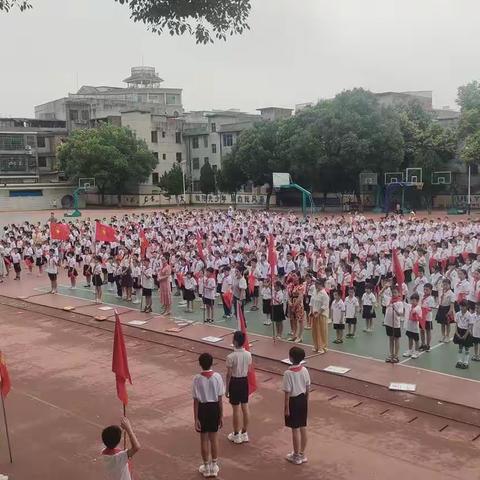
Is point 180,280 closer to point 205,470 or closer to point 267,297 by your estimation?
point 267,297

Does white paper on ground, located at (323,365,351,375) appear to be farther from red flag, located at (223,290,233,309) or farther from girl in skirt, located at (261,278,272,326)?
red flag, located at (223,290,233,309)

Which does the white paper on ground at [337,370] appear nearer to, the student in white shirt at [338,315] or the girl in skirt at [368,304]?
the student in white shirt at [338,315]

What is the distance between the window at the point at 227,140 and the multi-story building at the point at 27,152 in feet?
52.5

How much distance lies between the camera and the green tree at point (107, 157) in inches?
1961

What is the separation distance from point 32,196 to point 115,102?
16.7 meters

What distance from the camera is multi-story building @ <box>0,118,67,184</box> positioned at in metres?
56.4

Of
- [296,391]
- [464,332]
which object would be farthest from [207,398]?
[464,332]

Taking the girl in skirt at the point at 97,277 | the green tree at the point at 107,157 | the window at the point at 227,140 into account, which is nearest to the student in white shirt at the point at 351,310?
the girl in skirt at the point at 97,277

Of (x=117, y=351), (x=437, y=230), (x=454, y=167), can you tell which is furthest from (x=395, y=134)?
(x=117, y=351)

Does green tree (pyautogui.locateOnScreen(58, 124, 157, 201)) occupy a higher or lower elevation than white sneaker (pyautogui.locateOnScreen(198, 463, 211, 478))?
higher

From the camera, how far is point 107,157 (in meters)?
49.8

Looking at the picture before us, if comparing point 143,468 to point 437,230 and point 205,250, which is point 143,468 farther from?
point 437,230

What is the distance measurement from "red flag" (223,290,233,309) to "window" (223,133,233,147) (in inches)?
1673

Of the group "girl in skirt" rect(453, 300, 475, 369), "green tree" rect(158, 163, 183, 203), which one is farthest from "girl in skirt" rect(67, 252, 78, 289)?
"green tree" rect(158, 163, 183, 203)
